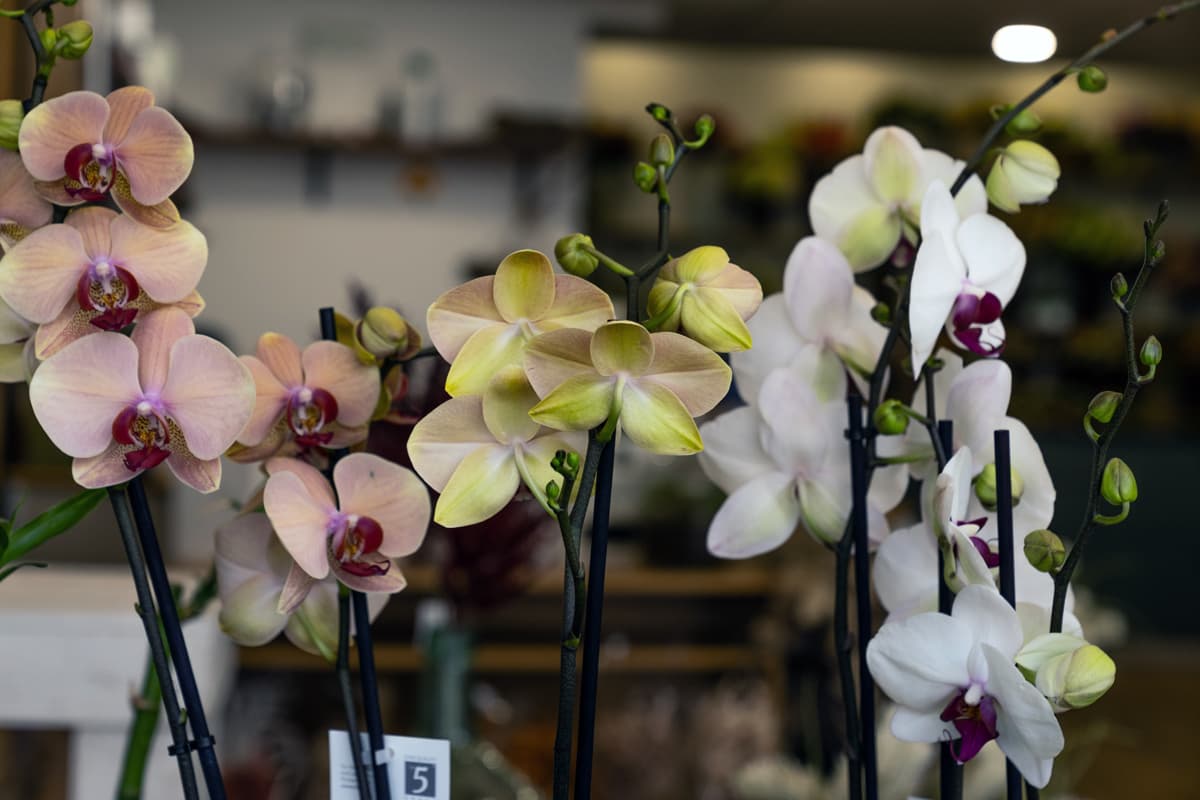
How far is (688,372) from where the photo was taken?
40 cm

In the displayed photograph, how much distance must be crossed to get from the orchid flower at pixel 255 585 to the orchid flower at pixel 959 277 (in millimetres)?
→ 239

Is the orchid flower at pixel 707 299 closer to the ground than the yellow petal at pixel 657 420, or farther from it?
farther from it

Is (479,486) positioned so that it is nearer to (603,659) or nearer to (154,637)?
(154,637)

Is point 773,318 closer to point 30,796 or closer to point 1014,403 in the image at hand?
point 30,796

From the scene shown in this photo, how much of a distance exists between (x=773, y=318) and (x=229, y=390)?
0.22m

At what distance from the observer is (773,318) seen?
20.2 inches

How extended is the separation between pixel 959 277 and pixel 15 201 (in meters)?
0.34

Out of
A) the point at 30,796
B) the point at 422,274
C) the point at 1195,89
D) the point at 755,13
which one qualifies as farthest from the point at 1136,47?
the point at 30,796

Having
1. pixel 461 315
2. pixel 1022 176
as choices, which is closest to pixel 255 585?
pixel 461 315

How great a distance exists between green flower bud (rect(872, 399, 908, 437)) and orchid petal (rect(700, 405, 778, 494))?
0.23ft

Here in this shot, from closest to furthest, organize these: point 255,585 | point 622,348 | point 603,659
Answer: point 622,348
point 255,585
point 603,659

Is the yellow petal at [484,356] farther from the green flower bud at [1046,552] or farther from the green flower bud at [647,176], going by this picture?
the green flower bud at [1046,552]

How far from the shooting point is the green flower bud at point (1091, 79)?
0.50 m

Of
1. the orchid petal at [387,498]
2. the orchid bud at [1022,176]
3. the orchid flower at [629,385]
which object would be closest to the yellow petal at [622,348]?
the orchid flower at [629,385]
